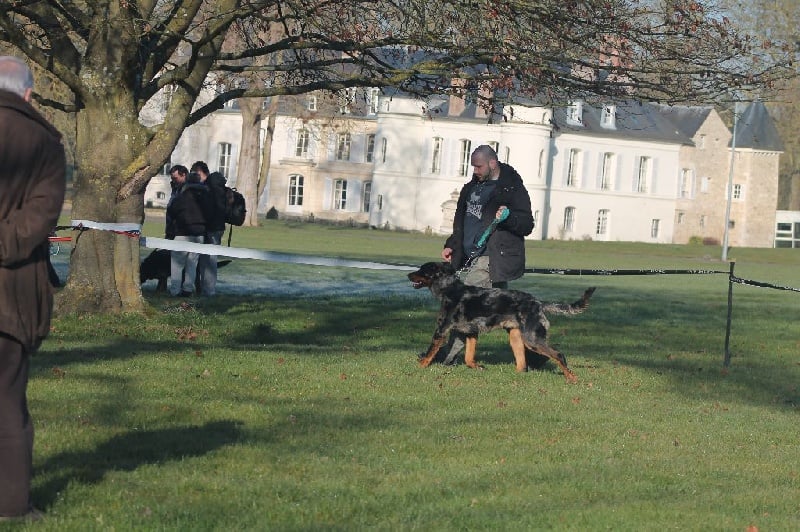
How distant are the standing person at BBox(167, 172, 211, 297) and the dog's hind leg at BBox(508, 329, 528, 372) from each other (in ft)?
28.1

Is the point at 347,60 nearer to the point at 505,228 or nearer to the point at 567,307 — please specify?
the point at 505,228

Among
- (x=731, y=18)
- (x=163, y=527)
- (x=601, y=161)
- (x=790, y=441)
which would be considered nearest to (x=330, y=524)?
(x=163, y=527)

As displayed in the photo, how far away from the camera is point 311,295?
2331 cm

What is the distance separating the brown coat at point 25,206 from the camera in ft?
18.4

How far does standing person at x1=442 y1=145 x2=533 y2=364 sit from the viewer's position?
12.9 meters

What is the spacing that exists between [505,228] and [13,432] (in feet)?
25.1

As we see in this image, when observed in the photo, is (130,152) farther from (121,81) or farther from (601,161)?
(601,161)

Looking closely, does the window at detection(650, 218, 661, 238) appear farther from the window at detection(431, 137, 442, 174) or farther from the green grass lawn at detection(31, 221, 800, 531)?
the green grass lawn at detection(31, 221, 800, 531)

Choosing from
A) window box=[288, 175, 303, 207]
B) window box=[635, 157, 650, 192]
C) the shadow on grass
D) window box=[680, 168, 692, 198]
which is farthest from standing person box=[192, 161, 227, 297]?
window box=[680, 168, 692, 198]

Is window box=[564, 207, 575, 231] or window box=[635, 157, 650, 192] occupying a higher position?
window box=[635, 157, 650, 192]

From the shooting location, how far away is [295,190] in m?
91.7

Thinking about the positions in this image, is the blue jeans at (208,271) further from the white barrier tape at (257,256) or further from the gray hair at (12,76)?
the gray hair at (12,76)

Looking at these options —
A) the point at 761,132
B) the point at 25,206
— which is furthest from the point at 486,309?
the point at 761,132

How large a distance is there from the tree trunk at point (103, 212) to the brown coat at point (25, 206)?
10050mm
